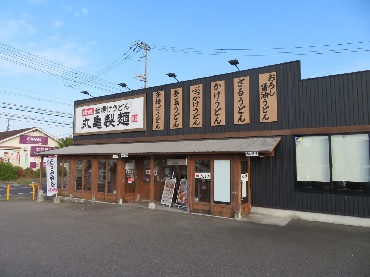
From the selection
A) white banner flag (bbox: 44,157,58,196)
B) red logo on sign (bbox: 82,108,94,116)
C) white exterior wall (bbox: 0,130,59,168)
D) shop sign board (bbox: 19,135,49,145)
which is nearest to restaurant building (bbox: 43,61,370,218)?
white banner flag (bbox: 44,157,58,196)

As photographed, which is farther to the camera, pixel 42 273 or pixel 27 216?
pixel 27 216

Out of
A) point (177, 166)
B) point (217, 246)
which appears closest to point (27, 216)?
point (177, 166)

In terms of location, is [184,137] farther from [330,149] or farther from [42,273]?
[42,273]

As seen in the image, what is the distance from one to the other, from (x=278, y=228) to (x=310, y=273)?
387 centimetres

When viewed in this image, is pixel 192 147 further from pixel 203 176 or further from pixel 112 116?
pixel 112 116

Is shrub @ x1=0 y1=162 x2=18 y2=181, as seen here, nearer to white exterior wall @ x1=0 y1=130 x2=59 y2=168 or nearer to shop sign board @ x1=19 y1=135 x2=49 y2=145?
white exterior wall @ x1=0 y1=130 x2=59 y2=168

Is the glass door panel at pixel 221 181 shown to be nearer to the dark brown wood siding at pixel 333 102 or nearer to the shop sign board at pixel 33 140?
the dark brown wood siding at pixel 333 102

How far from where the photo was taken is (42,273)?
19.3 feet

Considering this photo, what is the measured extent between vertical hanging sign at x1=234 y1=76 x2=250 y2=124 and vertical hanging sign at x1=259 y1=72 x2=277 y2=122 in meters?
0.62

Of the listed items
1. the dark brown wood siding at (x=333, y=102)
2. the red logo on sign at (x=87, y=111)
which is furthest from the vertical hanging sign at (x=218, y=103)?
the red logo on sign at (x=87, y=111)

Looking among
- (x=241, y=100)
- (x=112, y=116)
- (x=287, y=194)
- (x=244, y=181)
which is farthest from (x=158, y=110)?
(x=287, y=194)

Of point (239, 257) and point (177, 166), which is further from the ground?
point (177, 166)

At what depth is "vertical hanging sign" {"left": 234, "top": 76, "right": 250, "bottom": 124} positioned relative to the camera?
1261 centimetres

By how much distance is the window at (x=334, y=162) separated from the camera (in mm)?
10031
